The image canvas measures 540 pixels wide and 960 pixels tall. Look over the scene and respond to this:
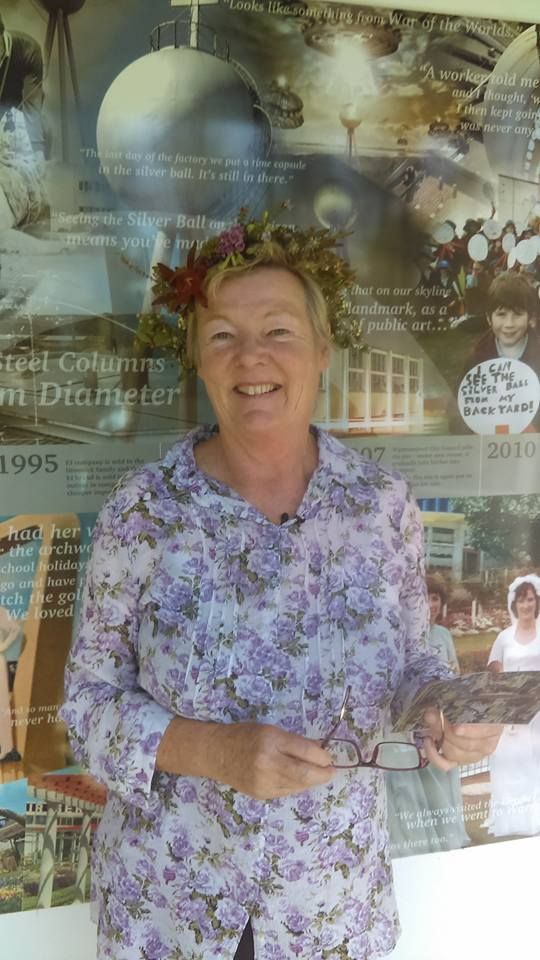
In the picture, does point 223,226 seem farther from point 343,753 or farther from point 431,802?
point 431,802

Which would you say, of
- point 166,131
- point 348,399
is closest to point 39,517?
point 348,399

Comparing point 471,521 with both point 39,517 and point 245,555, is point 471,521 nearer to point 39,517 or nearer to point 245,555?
point 245,555

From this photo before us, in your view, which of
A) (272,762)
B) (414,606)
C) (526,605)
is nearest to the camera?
(272,762)

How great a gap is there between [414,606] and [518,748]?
32.6 inches

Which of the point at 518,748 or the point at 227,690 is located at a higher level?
the point at 227,690

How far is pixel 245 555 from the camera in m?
1.07

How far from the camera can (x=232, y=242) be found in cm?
111

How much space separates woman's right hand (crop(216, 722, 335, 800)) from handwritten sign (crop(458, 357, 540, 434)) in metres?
0.98

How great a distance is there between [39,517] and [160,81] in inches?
35.6

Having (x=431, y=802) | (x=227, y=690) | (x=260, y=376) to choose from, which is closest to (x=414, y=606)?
(x=227, y=690)

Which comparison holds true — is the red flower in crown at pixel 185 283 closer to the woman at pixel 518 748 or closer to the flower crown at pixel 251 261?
the flower crown at pixel 251 261

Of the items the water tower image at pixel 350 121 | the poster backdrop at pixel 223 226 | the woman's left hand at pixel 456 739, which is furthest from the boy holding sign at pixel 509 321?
the woman's left hand at pixel 456 739

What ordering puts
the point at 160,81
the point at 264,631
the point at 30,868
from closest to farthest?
the point at 264,631, the point at 160,81, the point at 30,868

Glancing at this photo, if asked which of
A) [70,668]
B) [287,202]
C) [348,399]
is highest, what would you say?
[287,202]
